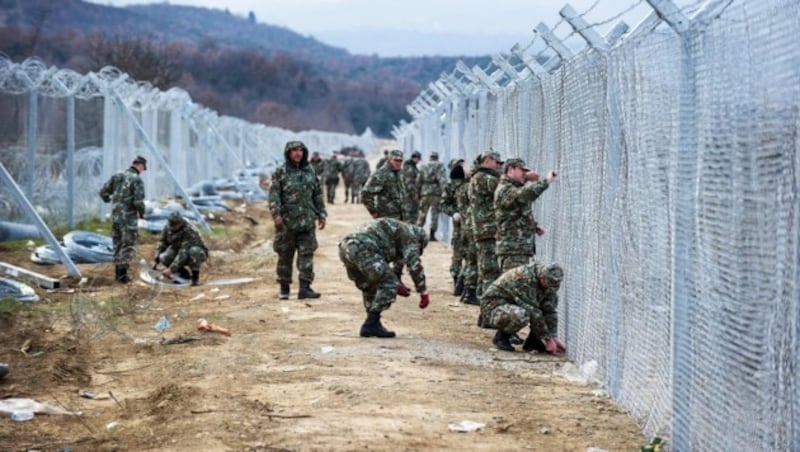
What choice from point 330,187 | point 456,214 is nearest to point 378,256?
point 456,214

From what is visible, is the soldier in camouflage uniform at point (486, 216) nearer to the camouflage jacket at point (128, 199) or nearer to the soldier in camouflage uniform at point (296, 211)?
the soldier in camouflage uniform at point (296, 211)

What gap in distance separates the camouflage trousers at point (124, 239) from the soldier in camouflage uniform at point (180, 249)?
33 centimetres

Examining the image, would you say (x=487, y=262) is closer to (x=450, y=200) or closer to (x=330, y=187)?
(x=450, y=200)

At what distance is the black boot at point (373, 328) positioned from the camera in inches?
340

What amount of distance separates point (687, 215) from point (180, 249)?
833cm

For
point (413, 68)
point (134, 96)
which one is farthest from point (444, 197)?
point (413, 68)

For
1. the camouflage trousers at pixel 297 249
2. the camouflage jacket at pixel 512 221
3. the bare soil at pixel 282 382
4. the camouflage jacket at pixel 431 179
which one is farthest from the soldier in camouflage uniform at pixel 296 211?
the camouflage jacket at pixel 431 179

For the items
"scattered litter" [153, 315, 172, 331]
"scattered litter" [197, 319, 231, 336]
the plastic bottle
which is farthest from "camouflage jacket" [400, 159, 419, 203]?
the plastic bottle

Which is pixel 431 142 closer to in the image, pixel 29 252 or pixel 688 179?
pixel 29 252

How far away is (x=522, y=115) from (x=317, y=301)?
2.62 metres

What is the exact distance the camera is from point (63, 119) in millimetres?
17359

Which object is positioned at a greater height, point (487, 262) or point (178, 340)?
point (487, 262)

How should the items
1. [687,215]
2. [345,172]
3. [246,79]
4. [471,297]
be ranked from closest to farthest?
[687,215], [471,297], [345,172], [246,79]

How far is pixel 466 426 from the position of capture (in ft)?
19.2
